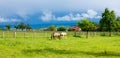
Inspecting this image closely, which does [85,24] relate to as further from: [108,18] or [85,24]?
[108,18]

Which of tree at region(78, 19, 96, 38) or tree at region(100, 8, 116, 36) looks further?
tree at region(100, 8, 116, 36)

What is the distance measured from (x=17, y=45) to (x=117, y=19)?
6766 cm

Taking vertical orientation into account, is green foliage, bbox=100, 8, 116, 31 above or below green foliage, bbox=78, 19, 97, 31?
above

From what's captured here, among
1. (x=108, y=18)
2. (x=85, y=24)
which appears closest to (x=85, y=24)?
(x=85, y=24)

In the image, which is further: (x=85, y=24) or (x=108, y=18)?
(x=108, y=18)

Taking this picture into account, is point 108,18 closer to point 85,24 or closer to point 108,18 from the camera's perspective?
point 108,18

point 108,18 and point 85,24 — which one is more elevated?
point 108,18

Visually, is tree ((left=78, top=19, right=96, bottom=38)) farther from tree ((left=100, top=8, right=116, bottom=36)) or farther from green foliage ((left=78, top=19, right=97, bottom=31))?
tree ((left=100, top=8, right=116, bottom=36))

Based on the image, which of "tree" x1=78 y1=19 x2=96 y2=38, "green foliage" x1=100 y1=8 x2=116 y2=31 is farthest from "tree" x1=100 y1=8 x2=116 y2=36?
"tree" x1=78 y1=19 x2=96 y2=38

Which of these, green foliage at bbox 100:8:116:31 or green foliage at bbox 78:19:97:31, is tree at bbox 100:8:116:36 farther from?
green foliage at bbox 78:19:97:31

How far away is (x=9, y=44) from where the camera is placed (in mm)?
26641

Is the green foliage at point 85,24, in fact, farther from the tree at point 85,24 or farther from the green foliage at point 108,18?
the green foliage at point 108,18

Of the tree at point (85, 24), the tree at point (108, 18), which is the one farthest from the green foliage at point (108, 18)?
the tree at point (85, 24)

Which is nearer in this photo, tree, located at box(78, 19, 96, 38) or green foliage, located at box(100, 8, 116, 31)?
tree, located at box(78, 19, 96, 38)
